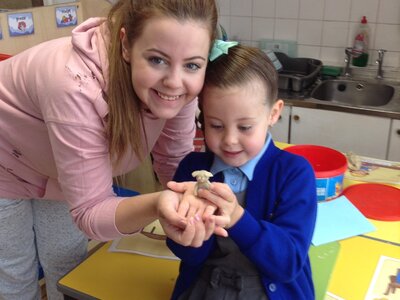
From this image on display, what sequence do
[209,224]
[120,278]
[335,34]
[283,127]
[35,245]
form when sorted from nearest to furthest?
[209,224] < [120,278] < [35,245] < [283,127] < [335,34]

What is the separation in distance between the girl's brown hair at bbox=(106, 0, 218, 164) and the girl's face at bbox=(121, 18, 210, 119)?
16 mm

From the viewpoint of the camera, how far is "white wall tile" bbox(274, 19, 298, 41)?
303cm

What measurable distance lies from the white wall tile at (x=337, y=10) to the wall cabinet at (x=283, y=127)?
0.74 metres

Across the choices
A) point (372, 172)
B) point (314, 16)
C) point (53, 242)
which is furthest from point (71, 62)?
point (314, 16)

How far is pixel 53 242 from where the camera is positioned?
1.40 meters

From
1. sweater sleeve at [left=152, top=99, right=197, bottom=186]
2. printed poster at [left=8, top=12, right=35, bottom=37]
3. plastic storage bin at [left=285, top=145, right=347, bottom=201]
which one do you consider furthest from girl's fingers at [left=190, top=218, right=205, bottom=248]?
printed poster at [left=8, top=12, right=35, bottom=37]

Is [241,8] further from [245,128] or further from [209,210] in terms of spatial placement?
[209,210]

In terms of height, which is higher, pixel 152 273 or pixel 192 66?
pixel 192 66

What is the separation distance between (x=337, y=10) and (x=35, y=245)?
2.33 meters

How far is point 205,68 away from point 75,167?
14.1 inches

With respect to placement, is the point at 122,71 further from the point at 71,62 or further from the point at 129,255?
the point at 129,255

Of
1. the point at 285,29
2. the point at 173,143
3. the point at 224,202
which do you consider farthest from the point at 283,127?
Result: the point at 224,202

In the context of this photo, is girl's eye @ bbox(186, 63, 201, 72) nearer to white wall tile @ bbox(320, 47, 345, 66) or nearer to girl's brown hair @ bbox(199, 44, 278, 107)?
girl's brown hair @ bbox(199, 44, 278, 107)

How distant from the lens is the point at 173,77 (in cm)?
93
